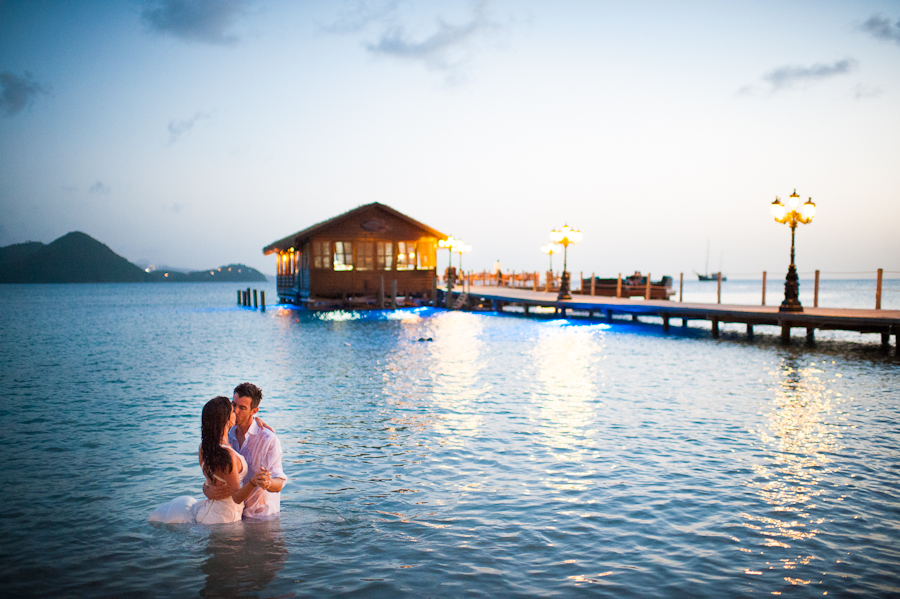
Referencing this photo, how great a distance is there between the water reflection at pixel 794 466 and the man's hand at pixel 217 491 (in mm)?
4592

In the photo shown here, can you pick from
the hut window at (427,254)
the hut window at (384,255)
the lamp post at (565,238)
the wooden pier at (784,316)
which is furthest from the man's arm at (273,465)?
the hut window at (427,254)

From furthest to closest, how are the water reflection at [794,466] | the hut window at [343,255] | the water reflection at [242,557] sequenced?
the hut window at [343,255]
the water reflection at [794,466]
the water reflection at [242,557]

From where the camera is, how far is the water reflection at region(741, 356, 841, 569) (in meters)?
5.61

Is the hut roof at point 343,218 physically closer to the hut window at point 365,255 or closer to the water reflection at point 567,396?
the hut window at point 365,255

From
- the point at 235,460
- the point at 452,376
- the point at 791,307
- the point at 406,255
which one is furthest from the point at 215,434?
the point at 406,255

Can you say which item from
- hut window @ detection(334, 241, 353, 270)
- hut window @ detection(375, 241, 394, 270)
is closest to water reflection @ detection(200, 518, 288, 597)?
hut window @ detection(334, 241, 353, 270)

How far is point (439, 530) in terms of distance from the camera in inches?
226

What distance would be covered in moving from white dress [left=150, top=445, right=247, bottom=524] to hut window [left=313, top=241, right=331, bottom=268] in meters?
33.0

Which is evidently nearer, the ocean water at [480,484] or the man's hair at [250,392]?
the ocean water at [480,484]

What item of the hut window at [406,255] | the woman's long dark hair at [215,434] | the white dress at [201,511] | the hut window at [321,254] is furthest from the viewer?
the hut window at [406,255]

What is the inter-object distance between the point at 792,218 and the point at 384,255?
81.1 ft

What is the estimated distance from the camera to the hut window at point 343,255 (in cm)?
3856

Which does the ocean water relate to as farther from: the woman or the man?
the man

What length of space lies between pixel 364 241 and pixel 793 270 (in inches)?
981
